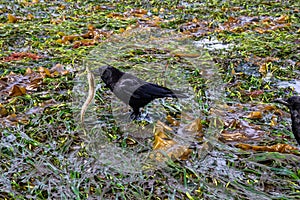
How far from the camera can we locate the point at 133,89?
7.97 feet

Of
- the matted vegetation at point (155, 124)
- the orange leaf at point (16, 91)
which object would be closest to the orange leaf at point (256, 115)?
the matted vegetation at point (155, 124)

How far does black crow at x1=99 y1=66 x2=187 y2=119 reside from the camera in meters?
2.42

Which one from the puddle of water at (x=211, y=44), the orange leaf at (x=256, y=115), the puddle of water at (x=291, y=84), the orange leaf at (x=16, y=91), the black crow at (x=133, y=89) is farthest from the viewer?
the puddle of water at (x=211, y=44)

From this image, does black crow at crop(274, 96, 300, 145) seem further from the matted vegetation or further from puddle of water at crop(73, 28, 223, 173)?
puddle of water at crop(73, 28, 223, 173)

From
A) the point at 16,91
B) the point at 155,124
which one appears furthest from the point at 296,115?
the point at 16,91

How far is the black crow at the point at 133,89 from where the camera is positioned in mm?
2422

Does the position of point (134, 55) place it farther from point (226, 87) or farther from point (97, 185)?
point (97, 185)

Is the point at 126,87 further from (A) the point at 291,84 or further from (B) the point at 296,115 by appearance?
(A) the point at 291,84

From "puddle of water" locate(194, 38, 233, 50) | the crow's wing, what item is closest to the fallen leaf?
the crow's wing

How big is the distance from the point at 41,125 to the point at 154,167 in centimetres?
96

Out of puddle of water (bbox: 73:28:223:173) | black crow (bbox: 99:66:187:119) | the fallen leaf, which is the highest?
black crow (bbox: 99:66:187:119)

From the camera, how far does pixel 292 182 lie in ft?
6.59

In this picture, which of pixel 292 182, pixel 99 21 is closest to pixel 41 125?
pixel 292 182

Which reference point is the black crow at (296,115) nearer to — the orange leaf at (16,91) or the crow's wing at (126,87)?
the crow's wing at (126,87)
